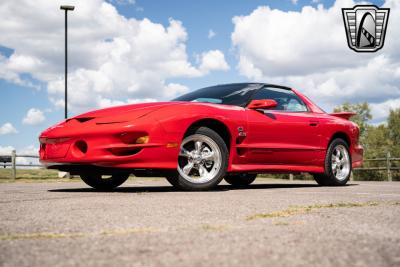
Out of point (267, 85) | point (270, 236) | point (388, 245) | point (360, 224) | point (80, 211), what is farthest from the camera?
point (267, 85)

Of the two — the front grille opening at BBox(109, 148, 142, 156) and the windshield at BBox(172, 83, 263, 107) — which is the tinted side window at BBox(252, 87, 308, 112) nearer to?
the windshield at BBox(172, 83, 263, 107)

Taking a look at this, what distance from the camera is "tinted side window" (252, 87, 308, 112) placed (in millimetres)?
6566

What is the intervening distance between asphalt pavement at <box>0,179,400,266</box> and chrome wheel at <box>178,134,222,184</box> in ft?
5.61

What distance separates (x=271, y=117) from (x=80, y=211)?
345cm

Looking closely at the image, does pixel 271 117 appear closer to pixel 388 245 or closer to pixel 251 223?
pixel 251 223

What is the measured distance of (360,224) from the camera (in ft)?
9.09

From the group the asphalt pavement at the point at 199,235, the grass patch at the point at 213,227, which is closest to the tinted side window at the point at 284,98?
the asphalt pavement at the point at 199,235

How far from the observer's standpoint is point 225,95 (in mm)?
6355

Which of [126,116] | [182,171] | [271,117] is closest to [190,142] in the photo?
[182,171]

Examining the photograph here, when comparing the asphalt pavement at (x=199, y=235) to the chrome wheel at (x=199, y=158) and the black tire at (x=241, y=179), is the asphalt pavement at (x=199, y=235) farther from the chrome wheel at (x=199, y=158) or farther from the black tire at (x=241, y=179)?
the black tire at (x=241, y=179)

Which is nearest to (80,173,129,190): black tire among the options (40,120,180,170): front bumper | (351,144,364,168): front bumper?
(40,120,180,170): front bumper

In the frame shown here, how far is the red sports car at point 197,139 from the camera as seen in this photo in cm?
515

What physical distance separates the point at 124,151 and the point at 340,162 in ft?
12.7

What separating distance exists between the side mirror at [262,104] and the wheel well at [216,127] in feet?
Answer: 1.70
